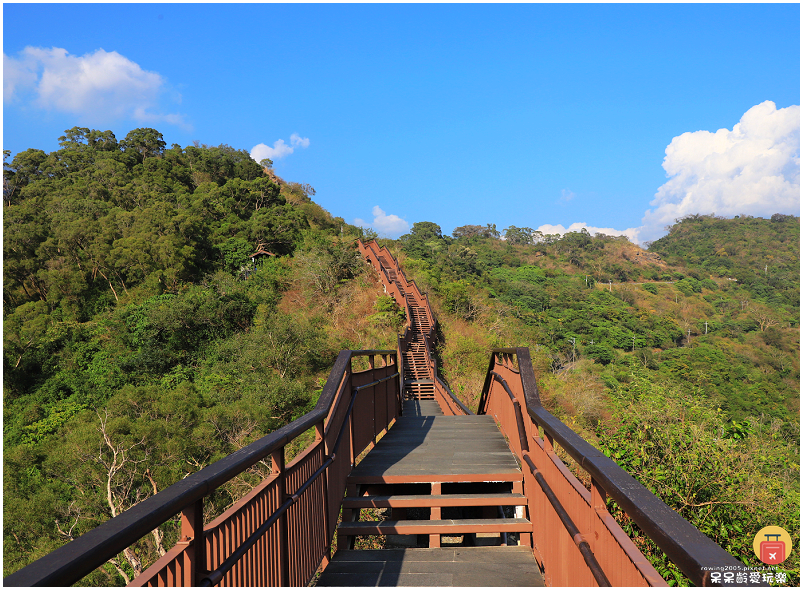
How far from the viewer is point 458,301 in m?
36.8

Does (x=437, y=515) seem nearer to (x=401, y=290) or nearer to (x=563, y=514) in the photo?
(x=563, y=514)

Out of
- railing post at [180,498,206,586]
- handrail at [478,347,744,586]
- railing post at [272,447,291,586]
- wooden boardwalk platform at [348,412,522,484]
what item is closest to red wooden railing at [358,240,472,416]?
wooden boardwalk platform at [348,412,522,484]

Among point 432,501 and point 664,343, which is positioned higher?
point 432,501

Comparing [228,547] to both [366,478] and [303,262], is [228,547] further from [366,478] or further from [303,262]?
[303,262]

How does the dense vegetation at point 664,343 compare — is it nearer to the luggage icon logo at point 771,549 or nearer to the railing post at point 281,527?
the luggage icon logo at point 771,549

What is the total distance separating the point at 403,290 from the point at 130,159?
45.6 m

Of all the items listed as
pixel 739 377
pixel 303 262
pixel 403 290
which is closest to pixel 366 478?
pixel 403 290

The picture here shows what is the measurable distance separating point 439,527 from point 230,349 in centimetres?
2878

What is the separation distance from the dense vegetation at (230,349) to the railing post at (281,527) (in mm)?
5362

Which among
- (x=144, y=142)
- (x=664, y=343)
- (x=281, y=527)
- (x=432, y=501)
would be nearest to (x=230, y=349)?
(x=432, y=501)

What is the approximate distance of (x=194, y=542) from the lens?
1821mm

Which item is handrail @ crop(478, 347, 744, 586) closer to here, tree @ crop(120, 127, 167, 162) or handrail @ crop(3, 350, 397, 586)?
handrail @ crop(3, 350, 397, 586)

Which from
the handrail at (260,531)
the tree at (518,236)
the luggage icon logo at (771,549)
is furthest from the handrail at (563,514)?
the tree at (518,236)

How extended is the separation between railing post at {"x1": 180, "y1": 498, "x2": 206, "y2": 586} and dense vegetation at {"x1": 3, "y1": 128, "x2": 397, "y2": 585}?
1490 cm
